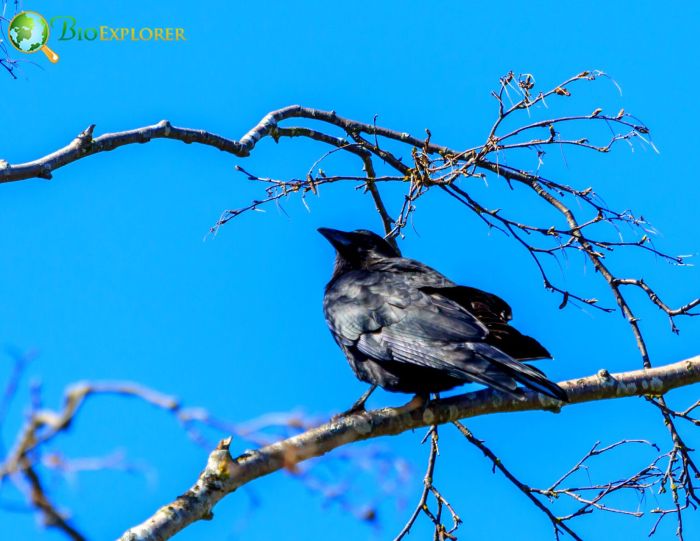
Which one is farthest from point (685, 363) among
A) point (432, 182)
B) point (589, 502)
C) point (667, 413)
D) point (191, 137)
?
point (191, 137)

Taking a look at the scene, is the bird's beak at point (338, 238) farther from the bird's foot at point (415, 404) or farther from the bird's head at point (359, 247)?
the bird's foot at point (415, 404)

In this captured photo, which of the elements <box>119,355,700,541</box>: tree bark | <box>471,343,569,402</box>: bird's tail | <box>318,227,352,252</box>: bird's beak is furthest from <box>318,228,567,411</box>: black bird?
<box>318,227,352,252</box>: bird's beak

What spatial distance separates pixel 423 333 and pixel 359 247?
148 centimetres

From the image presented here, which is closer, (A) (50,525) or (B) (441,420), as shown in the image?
(A) (50,525)

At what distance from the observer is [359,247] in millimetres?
6301

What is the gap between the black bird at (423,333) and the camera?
4453mm

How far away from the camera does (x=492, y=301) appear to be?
516cm

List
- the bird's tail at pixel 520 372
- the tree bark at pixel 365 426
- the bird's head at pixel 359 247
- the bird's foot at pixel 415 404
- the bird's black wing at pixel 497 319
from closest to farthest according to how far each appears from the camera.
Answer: the tree bark at pixel 365 426 < the bird's tail at pixel 520 372 < the bird's foot at pixel 415 404 < the bird's black wing at pixel 497 319 < the bird's head at pixel 359 247

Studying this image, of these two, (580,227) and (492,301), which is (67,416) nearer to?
(580,227)

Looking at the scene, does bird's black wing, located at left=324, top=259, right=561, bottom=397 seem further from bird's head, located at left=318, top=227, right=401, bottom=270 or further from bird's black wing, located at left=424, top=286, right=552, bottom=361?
bird's head, located at left=318, top=227, right=401, bottom=270

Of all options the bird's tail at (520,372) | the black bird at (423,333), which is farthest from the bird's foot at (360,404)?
the bird's tail at (520,372)

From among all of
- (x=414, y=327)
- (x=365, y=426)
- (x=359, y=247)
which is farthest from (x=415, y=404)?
(x=359, y=247)

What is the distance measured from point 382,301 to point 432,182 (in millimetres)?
1151

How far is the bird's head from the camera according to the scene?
625cm
